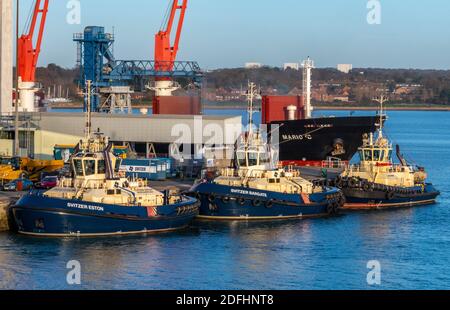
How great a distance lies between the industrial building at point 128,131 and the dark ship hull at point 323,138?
11.6 ft

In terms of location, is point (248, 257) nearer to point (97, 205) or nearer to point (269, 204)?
point (97, 205)

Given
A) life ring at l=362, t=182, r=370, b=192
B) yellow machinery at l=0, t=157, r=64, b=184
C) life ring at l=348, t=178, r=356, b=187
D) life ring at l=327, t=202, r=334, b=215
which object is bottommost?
life ring at l=327, t=202, r=334, b=215

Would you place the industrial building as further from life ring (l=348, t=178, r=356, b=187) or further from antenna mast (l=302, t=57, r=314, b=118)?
life ring (l=348, t=178, r=356, b=187)

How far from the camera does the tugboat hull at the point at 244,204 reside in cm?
4553

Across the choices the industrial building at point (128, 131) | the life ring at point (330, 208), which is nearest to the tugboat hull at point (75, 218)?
the life ring at point (330, 208)

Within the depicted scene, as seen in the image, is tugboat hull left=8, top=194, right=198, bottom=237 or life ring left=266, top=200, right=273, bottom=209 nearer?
tugboat hull left=8, top=194, right=198, bottom=237

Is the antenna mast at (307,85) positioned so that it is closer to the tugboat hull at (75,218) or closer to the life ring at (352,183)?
the life ring at (352,183)

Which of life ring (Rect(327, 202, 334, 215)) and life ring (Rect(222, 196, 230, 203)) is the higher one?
life ring (Rect(222, 196, 230, 203))

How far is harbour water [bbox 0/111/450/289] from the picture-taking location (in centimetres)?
3391

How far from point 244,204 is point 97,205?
8.13 m

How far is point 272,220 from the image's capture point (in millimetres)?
46312

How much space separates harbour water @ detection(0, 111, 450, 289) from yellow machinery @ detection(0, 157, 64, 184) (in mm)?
10951

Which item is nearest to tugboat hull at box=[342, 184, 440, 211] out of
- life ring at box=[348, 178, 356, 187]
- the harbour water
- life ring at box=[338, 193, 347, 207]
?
life ring at box=[348, 178, 356, 187]
